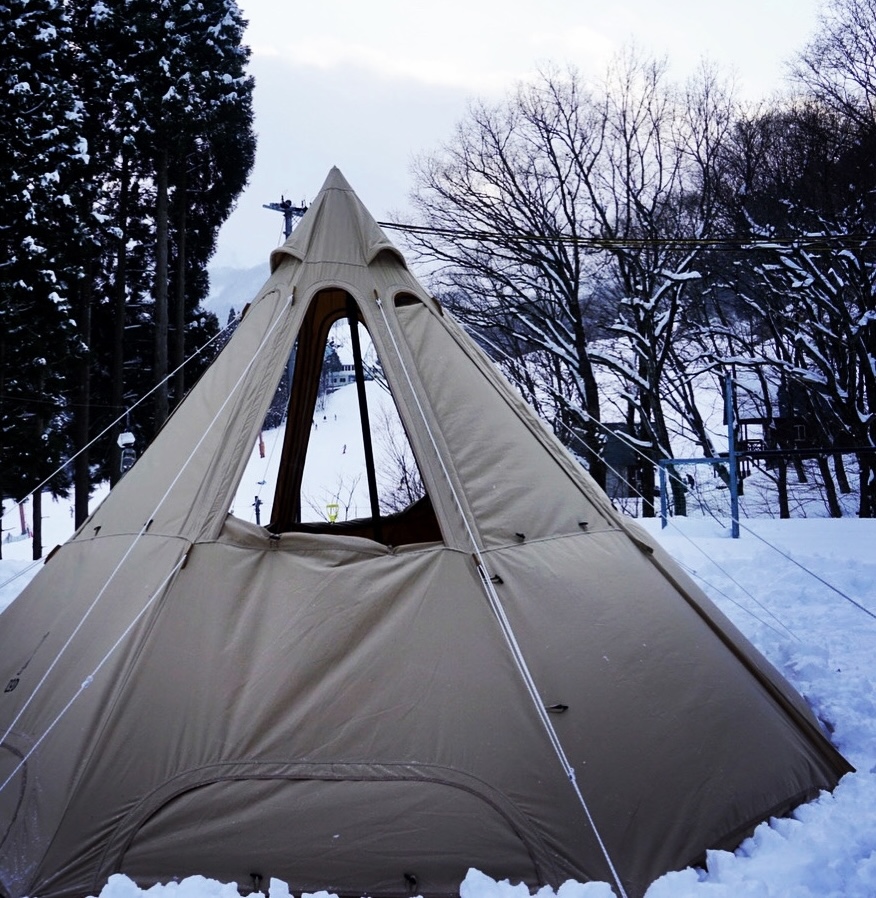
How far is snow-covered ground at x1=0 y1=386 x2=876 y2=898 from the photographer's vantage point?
9.29 ft

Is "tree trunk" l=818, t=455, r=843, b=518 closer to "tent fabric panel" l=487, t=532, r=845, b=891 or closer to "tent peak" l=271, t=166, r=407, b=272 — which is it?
"tent fabric panel" l=487, t=532, r=845, b=891

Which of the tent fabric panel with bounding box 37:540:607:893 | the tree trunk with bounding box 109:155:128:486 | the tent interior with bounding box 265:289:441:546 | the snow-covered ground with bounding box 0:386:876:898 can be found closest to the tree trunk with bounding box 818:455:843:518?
the snow-covered ground with bounding box 0:386:876:898

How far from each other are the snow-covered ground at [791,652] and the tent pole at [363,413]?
1.02 ft

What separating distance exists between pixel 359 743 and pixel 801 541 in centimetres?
902

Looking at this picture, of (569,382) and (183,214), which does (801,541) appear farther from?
(183,214)

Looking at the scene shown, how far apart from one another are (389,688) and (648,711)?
1.09m

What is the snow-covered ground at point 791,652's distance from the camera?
2832 millimetres

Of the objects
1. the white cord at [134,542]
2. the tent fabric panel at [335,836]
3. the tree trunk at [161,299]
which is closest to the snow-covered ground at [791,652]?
the tent fabric panel at [335,836]

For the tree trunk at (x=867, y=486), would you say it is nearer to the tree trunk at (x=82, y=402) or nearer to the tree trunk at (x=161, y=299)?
the tree trunk at (x=161, y=299)

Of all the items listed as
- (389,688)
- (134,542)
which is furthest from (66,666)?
(389,688)

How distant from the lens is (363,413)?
20.2 ft

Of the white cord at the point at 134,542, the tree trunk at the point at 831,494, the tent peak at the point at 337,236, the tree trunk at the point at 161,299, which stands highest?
the tree trunk at the point at 161,299

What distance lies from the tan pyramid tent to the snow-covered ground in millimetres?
140

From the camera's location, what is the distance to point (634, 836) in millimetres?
3074
